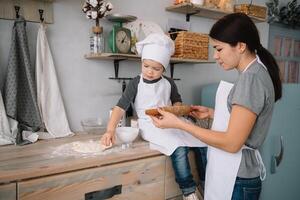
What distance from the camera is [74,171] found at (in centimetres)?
116

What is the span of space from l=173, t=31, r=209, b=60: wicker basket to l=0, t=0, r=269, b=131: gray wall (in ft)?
0.87

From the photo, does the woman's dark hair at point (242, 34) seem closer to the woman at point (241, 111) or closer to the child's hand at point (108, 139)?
the woman at point (241, 111)

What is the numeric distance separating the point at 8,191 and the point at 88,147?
1.38ft

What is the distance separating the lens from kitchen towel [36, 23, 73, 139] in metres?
1.55

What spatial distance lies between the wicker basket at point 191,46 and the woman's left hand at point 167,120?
74 cm

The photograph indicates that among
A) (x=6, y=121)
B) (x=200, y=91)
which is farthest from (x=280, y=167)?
(x=6, y=121)

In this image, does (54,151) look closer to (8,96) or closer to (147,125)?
(8,96)

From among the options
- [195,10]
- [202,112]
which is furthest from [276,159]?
[195,10]

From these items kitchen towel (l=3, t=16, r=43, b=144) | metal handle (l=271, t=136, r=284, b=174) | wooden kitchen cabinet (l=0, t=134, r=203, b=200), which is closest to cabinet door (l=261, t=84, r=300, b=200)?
metal handle (l=271, t=136, r=284, b=174)

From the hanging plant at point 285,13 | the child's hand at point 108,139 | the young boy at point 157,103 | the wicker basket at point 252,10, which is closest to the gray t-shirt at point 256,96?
the young boy at point 157,103

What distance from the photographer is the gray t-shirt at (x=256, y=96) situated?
99 cm

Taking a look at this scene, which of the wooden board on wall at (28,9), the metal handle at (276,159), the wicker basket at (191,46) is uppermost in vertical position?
the wooden board on wall at (28,9)

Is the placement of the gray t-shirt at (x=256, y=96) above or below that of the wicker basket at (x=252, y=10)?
below

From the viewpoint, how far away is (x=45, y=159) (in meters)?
1.21
